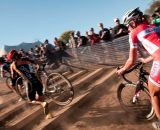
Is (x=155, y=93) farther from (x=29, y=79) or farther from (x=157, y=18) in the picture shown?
(x=157, y=18)

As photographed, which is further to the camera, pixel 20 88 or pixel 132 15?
pixel 20 88

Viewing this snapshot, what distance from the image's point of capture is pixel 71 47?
16719 mm

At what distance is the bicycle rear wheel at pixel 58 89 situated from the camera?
8.87 m

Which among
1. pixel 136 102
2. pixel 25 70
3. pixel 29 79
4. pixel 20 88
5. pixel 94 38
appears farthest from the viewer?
pixel 94 38

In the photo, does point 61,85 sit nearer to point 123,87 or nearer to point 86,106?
point 86,106

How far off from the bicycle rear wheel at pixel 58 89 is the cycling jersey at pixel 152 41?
4111 mm

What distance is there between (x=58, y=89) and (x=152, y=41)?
4722 mm

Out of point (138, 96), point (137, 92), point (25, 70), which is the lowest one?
point (138, 96)

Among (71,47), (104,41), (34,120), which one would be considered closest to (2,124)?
(34,120)

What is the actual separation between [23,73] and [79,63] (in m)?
7.33

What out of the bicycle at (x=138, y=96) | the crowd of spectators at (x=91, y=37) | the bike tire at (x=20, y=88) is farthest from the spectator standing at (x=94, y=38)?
the bicycle at (x=138, y=96)

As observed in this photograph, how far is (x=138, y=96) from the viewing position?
6711 millimetres

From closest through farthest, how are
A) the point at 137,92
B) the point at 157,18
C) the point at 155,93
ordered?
the point at 155,93 → the point at 137,92 → the point at 157,18

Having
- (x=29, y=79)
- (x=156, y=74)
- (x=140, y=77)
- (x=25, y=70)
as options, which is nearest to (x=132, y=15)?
(x=156, y=74)
